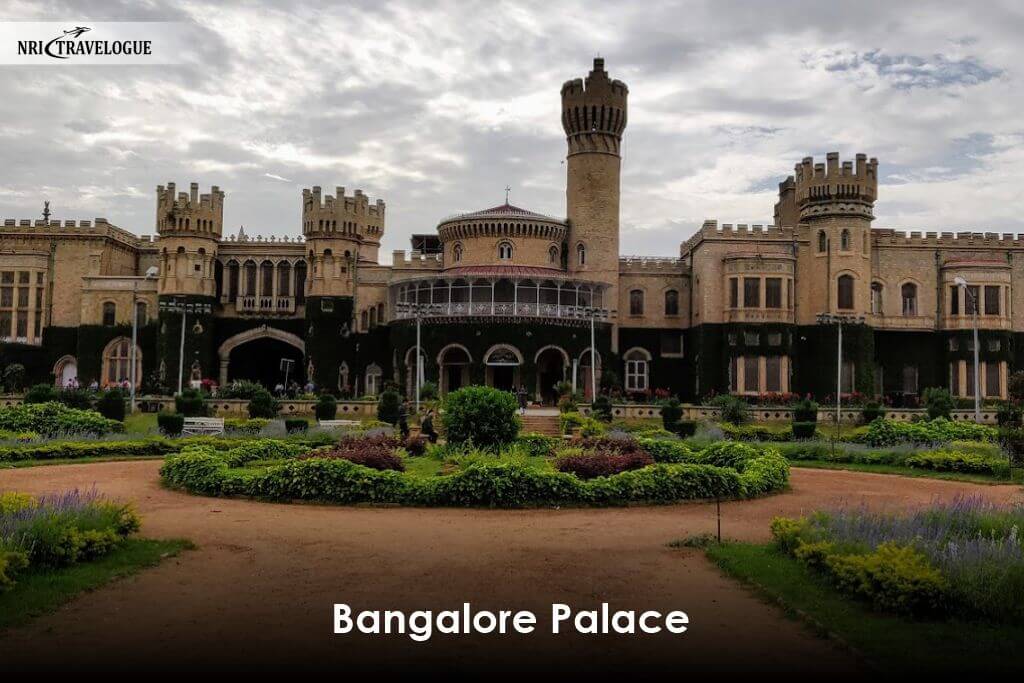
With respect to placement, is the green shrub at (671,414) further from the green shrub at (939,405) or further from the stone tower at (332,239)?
the stone tower at (332,239)

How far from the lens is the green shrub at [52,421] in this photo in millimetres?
31047

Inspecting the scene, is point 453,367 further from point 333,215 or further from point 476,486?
point 476,486

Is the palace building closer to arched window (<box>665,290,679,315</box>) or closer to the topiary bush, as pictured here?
arched window (<box>665,290,679,315</box>)

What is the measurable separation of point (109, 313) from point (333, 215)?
49.1 feet

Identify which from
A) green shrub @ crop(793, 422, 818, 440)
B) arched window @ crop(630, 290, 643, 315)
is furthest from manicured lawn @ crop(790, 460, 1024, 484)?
arched window @ crop(630, 290, 643, 315)

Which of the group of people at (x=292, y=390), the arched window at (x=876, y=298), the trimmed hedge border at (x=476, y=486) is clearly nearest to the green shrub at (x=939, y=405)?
the arched window at (x=876, y=298)

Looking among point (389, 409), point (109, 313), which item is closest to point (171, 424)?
point (389, 409)

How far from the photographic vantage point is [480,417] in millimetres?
25781

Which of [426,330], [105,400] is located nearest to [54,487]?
[105,400]

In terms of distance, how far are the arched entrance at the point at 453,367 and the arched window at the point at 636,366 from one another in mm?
10713

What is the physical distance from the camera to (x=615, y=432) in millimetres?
34406

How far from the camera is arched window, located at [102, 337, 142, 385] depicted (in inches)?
2149

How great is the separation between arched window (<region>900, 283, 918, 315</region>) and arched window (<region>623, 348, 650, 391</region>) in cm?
1552

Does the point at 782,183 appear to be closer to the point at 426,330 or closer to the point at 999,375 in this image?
the point at 999,375
